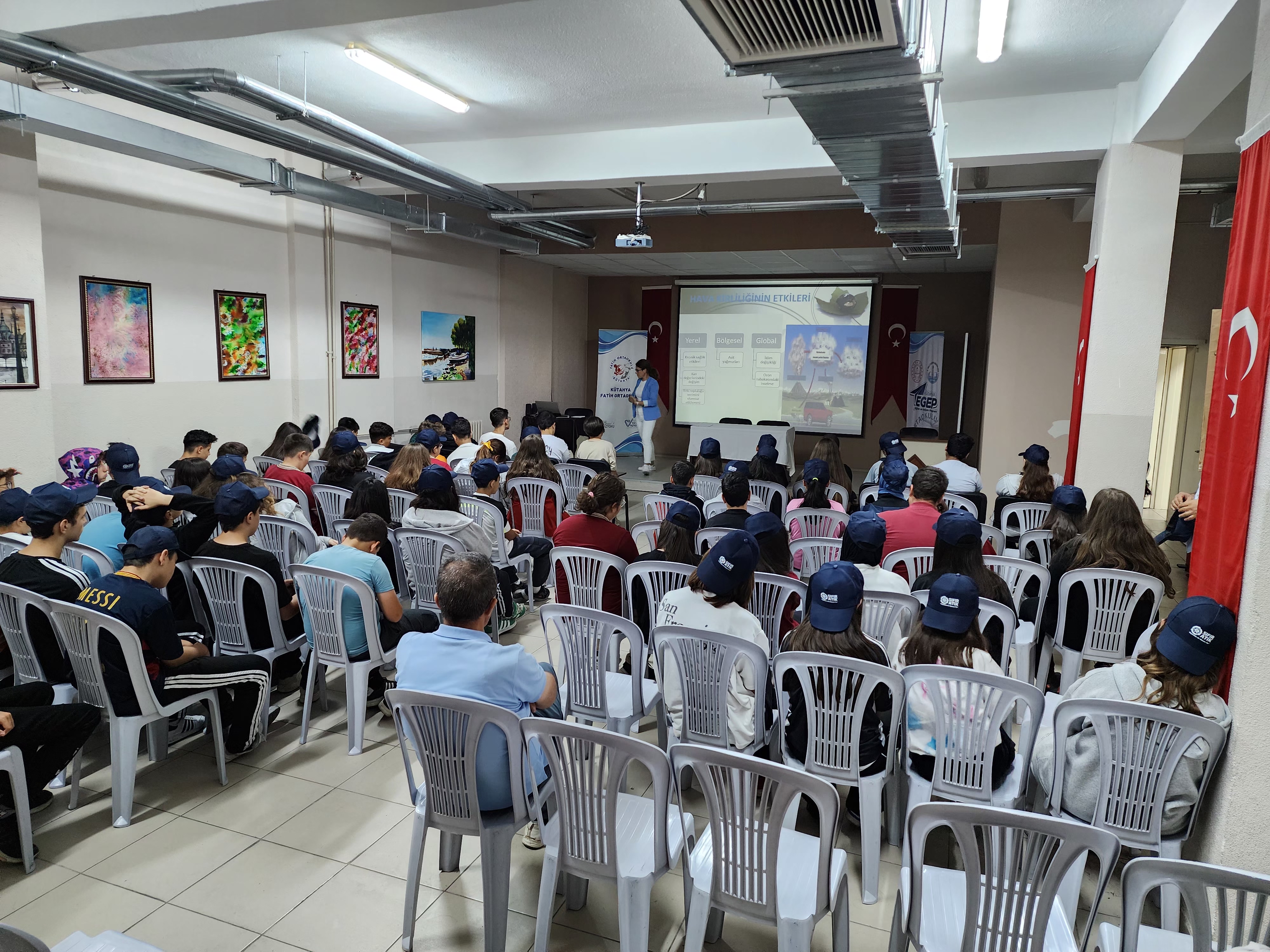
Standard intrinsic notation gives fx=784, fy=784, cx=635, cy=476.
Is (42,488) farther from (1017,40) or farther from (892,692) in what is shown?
(1017,40)

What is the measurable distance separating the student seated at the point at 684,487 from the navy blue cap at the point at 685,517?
0.80m

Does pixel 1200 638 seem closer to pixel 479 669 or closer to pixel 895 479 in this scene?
pixel 479 669

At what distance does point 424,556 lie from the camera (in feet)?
13.8

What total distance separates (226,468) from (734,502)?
2818 mm

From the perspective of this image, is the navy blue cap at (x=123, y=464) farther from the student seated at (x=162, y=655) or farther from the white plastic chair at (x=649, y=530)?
the white plastic chair at (x=649, y=530)

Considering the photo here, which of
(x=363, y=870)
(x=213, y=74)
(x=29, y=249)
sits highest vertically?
(x=213, y=74)

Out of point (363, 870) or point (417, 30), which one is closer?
point (363, 870)

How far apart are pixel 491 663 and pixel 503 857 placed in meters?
0.54

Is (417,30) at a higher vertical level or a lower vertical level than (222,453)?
higher

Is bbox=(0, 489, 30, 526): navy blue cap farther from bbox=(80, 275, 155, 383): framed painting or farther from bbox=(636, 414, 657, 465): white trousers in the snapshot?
bbox=(636, 414, 657, 465): white trousers

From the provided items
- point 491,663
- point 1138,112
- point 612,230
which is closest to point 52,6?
point 491,663

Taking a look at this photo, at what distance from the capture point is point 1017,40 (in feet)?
16.0

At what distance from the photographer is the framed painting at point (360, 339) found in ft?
29.4

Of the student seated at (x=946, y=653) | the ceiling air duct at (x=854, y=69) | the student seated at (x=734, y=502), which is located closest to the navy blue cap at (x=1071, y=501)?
the student seated at (x=734, y=502)
